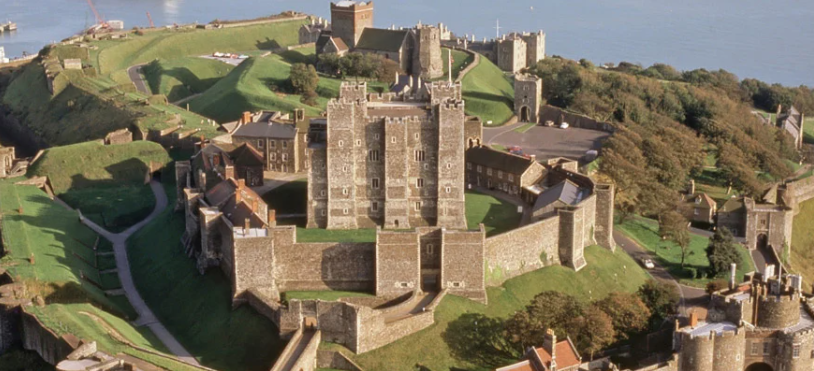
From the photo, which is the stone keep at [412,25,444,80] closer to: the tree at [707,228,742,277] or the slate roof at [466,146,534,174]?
the slate roof at [466,146,534,174]

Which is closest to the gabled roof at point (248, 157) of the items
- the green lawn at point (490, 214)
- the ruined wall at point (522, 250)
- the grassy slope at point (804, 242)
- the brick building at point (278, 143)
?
the brick building at point (278, 143)

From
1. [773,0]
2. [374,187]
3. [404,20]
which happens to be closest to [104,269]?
[374,187]

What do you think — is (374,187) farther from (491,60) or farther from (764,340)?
(491,60)

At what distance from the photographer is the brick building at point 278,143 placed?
2566 inches

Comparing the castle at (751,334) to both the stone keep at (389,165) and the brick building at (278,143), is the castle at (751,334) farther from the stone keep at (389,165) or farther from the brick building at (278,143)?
the brick building at (278,143)

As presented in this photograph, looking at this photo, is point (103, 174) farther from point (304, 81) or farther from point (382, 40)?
point (382, 40)

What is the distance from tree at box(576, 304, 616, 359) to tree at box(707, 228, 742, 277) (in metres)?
13.0

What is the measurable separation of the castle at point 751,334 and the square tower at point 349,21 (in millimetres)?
55233

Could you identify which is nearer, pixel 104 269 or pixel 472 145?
pixel 104 269

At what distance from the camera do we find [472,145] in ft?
219

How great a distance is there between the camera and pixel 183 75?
102 m

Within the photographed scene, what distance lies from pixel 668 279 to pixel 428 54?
130ft

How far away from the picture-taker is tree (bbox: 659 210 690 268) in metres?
64.3

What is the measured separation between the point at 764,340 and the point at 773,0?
158540 millimetres
